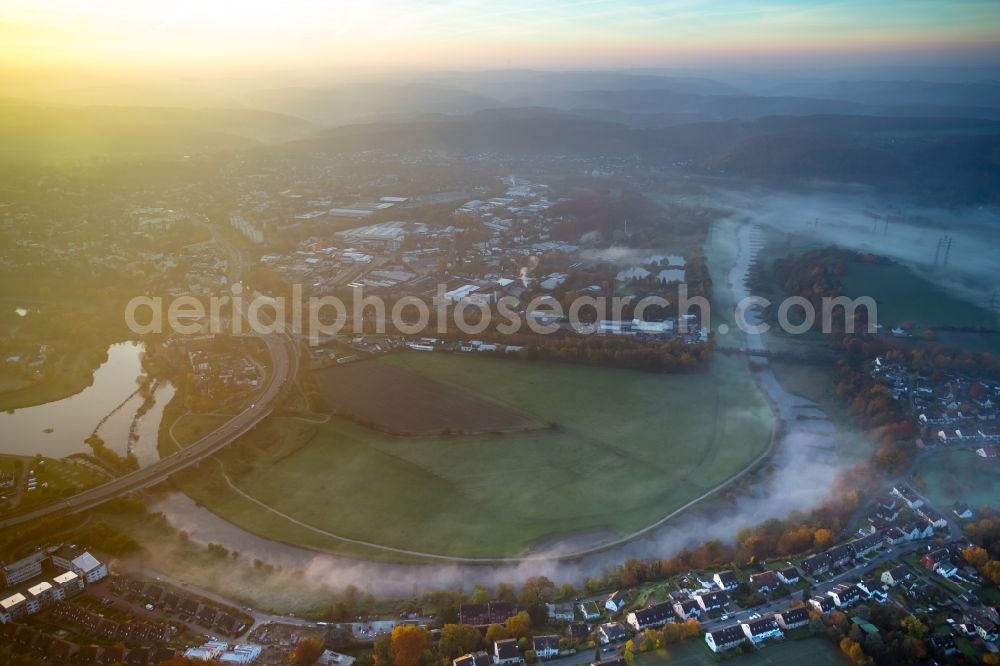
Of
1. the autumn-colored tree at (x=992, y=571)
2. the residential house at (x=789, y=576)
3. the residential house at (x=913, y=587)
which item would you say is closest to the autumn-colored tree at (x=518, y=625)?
the residential house at (x=789, y=576)

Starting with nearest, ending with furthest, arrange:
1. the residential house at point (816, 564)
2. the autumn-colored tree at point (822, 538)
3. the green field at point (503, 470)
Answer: the residential house at point (816, 564), the autumn-colored tree at point (822, 538), the green field at point (503, 470)

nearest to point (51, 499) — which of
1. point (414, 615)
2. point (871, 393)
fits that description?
point (414, 615)

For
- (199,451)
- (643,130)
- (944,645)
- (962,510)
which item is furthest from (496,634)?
(643,130)

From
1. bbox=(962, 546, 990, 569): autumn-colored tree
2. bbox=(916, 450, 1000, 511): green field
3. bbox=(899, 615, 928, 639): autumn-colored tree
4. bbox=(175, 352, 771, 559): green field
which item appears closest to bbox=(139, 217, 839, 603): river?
bbox=(175, 352, 771, 559): green field

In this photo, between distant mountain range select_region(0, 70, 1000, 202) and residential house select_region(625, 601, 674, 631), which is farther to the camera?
distant mountain range select_region(0, 70, 1000, 202)

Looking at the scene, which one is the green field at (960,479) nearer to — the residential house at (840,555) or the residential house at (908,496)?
the residential house at (908,496)

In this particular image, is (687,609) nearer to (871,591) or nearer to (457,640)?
(871,591)

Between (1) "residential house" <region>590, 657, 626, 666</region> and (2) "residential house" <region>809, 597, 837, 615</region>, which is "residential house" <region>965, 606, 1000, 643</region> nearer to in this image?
(2) "residential house" <region>809, 597, 837, 615</region>

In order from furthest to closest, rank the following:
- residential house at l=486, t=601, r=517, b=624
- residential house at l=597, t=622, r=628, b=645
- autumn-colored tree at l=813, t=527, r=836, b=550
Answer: autumn-colored tree at l=813, t=527, r=836, b=550
residential house at l=486, t=601, r=517, b=624
residential house at l=597, t=622, r=628, b=645
